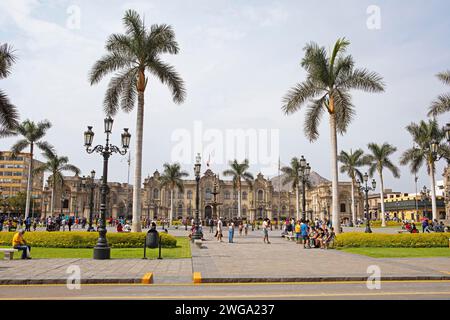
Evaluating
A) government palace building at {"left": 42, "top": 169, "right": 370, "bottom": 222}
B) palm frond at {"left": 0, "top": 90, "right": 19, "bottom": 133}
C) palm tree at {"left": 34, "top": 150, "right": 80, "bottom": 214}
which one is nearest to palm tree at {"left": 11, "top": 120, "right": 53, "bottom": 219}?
palm tree at {"left": 34, "top": 150, "right": 80, "bottom": 214}

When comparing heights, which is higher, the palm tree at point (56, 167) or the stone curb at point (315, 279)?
the palm tree at point (56, 167)

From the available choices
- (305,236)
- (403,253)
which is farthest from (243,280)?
(305,236)

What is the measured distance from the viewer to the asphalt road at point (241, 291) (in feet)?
26.9

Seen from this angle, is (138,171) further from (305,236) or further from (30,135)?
(30,135)

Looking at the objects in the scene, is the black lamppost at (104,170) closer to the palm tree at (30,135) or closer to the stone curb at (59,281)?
the stone curb at (59,281)

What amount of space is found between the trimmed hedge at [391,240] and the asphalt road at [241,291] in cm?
1164

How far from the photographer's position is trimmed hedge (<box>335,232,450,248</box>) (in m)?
21.9

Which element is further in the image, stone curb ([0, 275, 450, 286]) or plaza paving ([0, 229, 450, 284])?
plaza paving ([0, 229, 450, 284])

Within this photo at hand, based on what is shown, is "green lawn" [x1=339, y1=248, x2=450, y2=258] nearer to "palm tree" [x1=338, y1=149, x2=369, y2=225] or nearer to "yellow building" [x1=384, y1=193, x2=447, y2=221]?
"palm tree" [x1=338, y1=149, x2=369, y2=225]

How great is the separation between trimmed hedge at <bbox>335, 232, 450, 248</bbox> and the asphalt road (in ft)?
38.2

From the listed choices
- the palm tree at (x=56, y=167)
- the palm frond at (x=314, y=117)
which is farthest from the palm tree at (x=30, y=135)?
the palm frond at (x=314, y=117)

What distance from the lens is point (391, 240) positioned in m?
22.1
